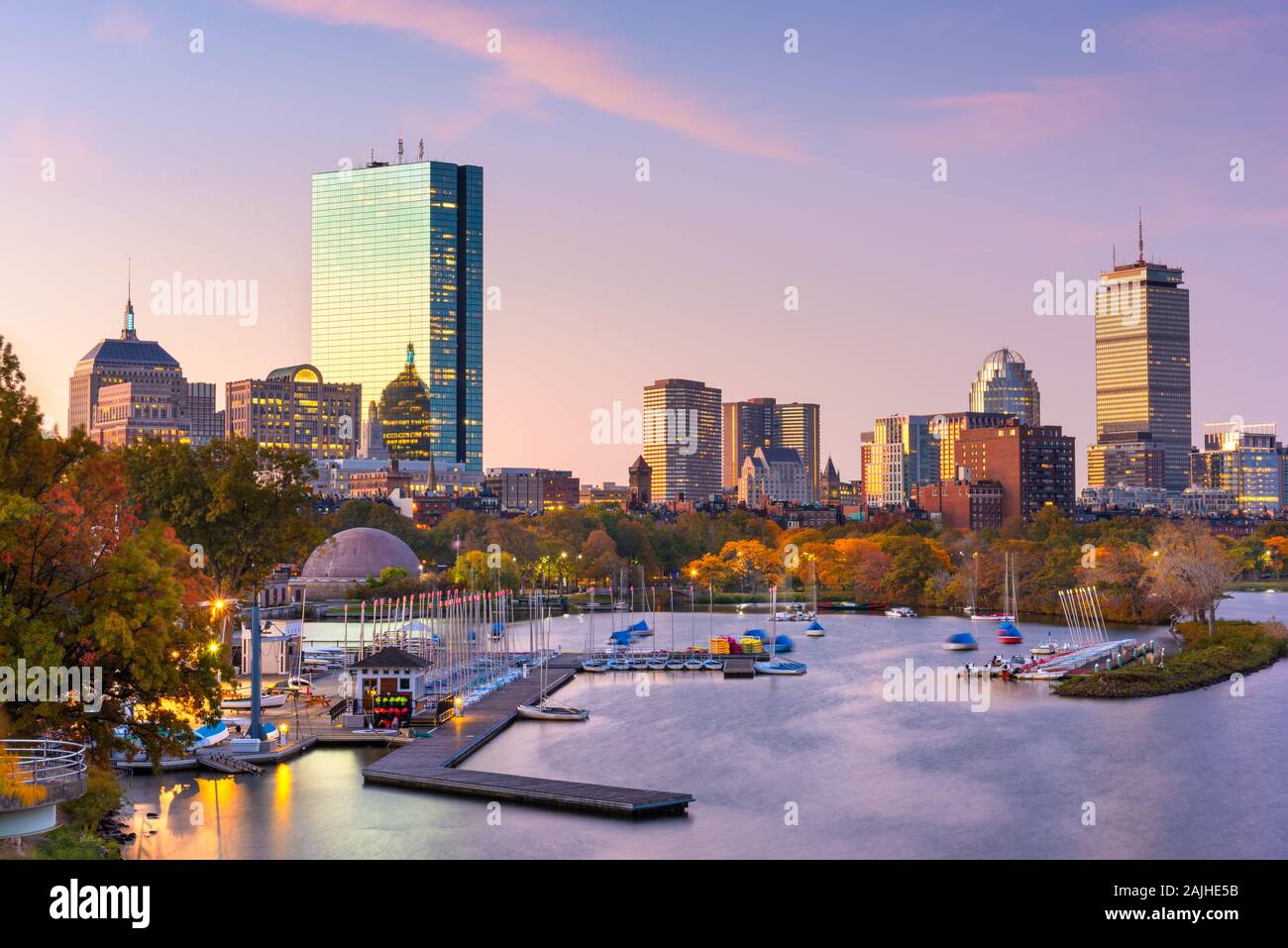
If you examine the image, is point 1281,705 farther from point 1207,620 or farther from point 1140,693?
point 1207,620

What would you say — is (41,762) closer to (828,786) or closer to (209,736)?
(209,736)

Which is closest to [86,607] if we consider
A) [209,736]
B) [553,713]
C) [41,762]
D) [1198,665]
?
[41,762]

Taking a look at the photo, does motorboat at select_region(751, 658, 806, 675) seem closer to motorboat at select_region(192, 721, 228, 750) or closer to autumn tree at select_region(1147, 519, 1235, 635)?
autumn tree at select_region(1147, 519, 1235, 635)

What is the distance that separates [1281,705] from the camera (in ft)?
221

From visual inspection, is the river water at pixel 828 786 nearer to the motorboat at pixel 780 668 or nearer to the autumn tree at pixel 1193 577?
the motorboat at pixel 780 668

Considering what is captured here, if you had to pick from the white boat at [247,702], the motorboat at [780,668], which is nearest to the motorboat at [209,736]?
the white boat at [247,702]

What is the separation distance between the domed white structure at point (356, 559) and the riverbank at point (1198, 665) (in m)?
73.3

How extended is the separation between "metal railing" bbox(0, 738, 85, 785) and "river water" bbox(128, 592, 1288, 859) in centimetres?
648

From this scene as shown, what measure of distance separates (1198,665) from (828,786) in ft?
129

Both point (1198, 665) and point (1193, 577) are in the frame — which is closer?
point (1198, 665)

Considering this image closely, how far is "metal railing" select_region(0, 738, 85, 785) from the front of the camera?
94.7 feet

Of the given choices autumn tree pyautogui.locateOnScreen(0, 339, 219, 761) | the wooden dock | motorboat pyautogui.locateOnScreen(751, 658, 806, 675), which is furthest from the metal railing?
motorboat pyautogui.locateOnScreen(751, 658, 806, 675)

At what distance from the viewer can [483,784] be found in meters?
46.4
